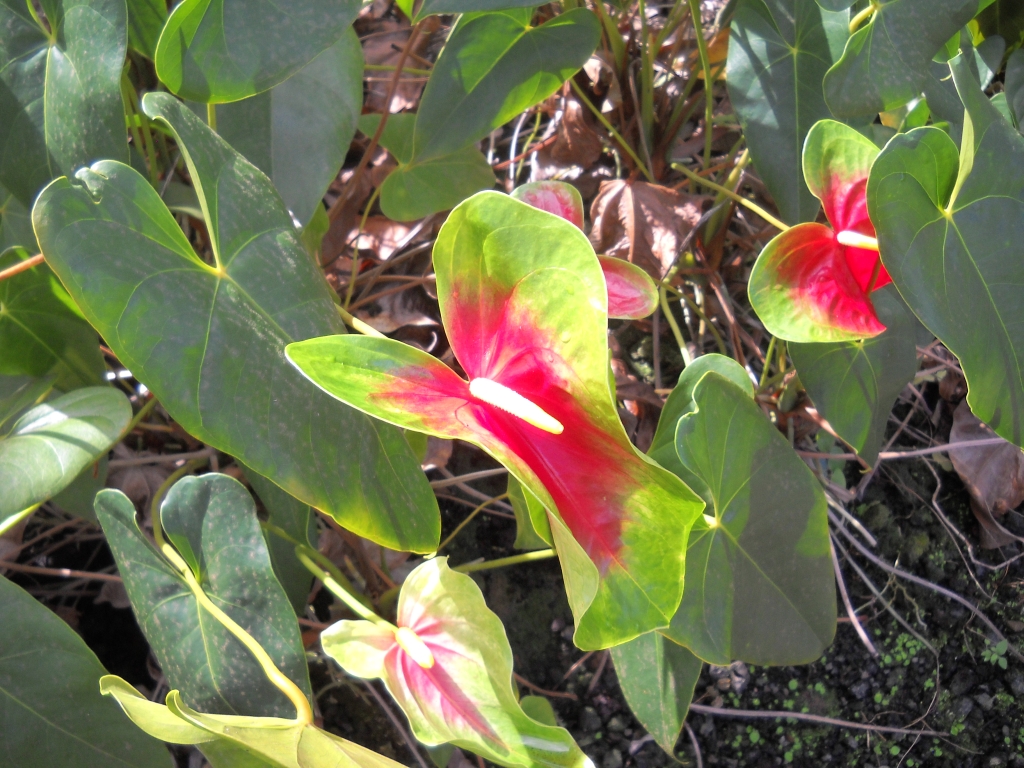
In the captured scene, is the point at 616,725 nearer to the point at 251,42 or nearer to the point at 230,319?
the point at 230,319

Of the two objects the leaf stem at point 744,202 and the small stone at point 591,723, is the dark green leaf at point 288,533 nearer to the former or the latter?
the small stone at point 591,723

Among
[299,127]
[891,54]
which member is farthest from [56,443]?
[891,54]

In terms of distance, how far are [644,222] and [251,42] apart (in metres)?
0.52

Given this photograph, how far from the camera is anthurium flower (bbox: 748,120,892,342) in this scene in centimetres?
67

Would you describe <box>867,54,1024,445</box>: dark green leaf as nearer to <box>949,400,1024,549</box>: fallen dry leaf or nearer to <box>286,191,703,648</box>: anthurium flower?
<box>286,191,703,648</box>: anthurium flower

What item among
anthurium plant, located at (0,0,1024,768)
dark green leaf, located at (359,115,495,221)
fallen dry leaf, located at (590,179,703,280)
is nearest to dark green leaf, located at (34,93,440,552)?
anthurium plant, located at (0,0,1024,768)

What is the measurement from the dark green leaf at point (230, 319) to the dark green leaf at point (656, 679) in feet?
0.87

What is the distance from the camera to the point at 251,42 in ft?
2.01

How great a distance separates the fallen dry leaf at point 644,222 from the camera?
0.94 m

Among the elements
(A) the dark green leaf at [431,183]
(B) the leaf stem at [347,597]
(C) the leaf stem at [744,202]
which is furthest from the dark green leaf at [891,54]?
(B) the leaf stem at [347,597]

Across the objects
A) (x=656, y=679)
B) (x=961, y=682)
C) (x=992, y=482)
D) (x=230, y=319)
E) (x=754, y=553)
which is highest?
(x=230, y=319)

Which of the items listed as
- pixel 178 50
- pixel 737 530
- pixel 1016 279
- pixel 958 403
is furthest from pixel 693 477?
pixel 958 403

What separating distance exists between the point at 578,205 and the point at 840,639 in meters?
0.79

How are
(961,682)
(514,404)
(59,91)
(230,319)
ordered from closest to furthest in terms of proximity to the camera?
(514,404) < (230,319) < (59,91) < (961,682)
